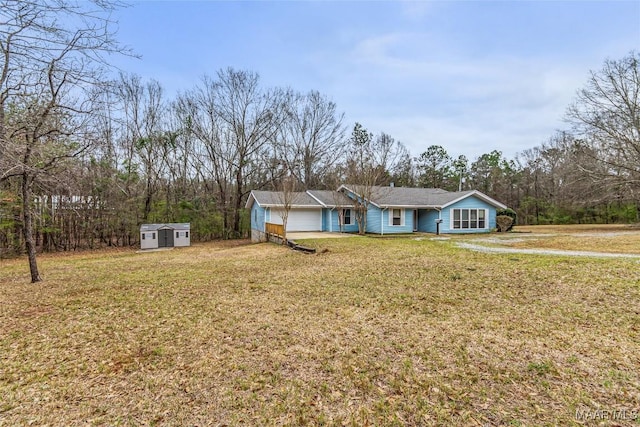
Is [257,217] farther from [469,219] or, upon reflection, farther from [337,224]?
[469,219]

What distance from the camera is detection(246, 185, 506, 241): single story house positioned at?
1820cm

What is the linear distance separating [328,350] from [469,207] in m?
17.8

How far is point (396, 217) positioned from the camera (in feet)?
60.5

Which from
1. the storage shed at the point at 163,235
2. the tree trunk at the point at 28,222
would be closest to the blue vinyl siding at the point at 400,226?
the storage shed at the point at 163,235

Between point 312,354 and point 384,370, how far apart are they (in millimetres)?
877

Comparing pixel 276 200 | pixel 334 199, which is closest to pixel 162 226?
pixel 276 200

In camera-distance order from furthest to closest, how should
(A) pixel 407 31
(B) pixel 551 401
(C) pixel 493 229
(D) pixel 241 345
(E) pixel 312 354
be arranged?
(C) pixel 493 229
(A) pixel 407 31
(D) pixel 241 345
(E) pixel 312 354
(B) pixel 551 401

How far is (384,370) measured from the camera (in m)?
3.25

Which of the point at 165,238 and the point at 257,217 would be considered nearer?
the point at 165,238

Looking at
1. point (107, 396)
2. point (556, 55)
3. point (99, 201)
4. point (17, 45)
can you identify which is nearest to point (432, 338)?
point (107, 396)

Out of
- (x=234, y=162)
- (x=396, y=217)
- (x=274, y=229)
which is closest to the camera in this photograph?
Answer: (x=274, y=229)

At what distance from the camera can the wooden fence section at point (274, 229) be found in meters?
15.6

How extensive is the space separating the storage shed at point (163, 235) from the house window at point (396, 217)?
41.1 ft

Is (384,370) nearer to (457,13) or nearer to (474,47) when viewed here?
(457,13)
